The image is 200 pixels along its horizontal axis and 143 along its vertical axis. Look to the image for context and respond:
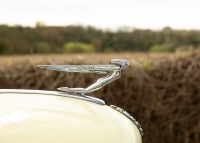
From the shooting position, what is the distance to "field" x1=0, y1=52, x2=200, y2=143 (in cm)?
397

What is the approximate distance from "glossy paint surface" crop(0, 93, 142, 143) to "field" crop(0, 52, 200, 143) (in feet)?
7.69

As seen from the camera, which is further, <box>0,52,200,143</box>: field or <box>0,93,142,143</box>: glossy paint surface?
<box>0,52,200,143</box>: field

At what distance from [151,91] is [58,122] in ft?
8.66

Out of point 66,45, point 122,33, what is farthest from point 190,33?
point 66,45

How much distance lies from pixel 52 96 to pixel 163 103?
8.25 feet

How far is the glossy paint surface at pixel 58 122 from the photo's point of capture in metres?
1.35

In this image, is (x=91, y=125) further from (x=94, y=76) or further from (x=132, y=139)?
(x=94, y=76)

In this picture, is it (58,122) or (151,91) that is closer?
(58,122)

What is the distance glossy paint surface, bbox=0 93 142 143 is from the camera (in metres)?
1.35

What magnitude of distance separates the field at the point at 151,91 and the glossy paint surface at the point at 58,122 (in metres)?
2.34

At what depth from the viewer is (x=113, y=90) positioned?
13.2 feet

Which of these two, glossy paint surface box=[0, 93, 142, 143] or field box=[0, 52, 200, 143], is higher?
glossy paint surface box=[0, 93, 142, 143]

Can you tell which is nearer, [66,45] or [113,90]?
[113,90]

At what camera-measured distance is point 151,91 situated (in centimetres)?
395
